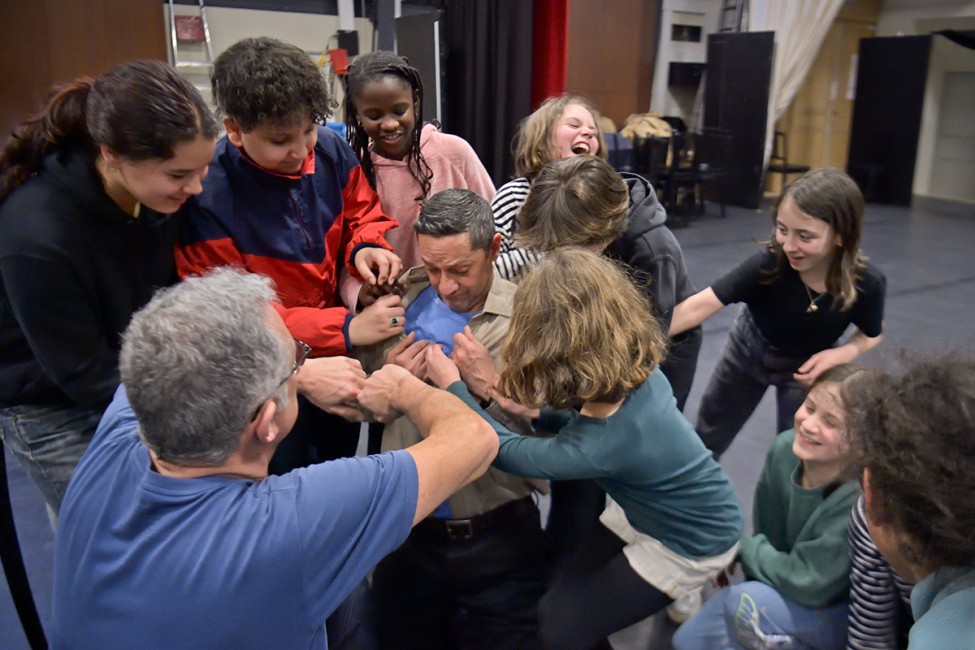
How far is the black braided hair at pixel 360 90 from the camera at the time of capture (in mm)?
2059

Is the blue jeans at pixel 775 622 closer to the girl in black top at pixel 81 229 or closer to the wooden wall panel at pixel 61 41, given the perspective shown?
the girl in black top at pixel 81 229

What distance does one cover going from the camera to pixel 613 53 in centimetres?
920

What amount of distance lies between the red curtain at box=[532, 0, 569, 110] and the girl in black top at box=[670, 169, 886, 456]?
4.96 meters

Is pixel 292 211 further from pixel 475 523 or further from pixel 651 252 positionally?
pixel 651 252

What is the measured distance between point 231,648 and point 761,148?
30.4ft

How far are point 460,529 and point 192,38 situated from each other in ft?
19.7

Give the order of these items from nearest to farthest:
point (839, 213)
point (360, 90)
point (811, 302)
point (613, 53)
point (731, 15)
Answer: point (360, 90) < point (839, 213) < point (811, 302) < point (613, 53) < point (731, 15)

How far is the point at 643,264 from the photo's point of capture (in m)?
2.07

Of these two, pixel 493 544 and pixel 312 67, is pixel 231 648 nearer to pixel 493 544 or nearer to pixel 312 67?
pixel 493 544

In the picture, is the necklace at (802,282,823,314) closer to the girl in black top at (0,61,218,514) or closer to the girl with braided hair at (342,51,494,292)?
the girl with braided hair at (342,51,494,292)

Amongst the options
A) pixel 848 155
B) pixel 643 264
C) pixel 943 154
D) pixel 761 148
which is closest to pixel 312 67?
pixel 643 264

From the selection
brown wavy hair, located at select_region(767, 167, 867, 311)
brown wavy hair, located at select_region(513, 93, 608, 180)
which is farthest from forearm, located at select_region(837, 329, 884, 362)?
brown wavy hair, located at select_region(513, 93, 608, 180)

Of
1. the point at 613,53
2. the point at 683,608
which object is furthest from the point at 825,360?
the point at 613,53

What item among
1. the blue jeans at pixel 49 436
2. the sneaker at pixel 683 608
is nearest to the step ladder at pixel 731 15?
the sneaker at pixel 683 608
